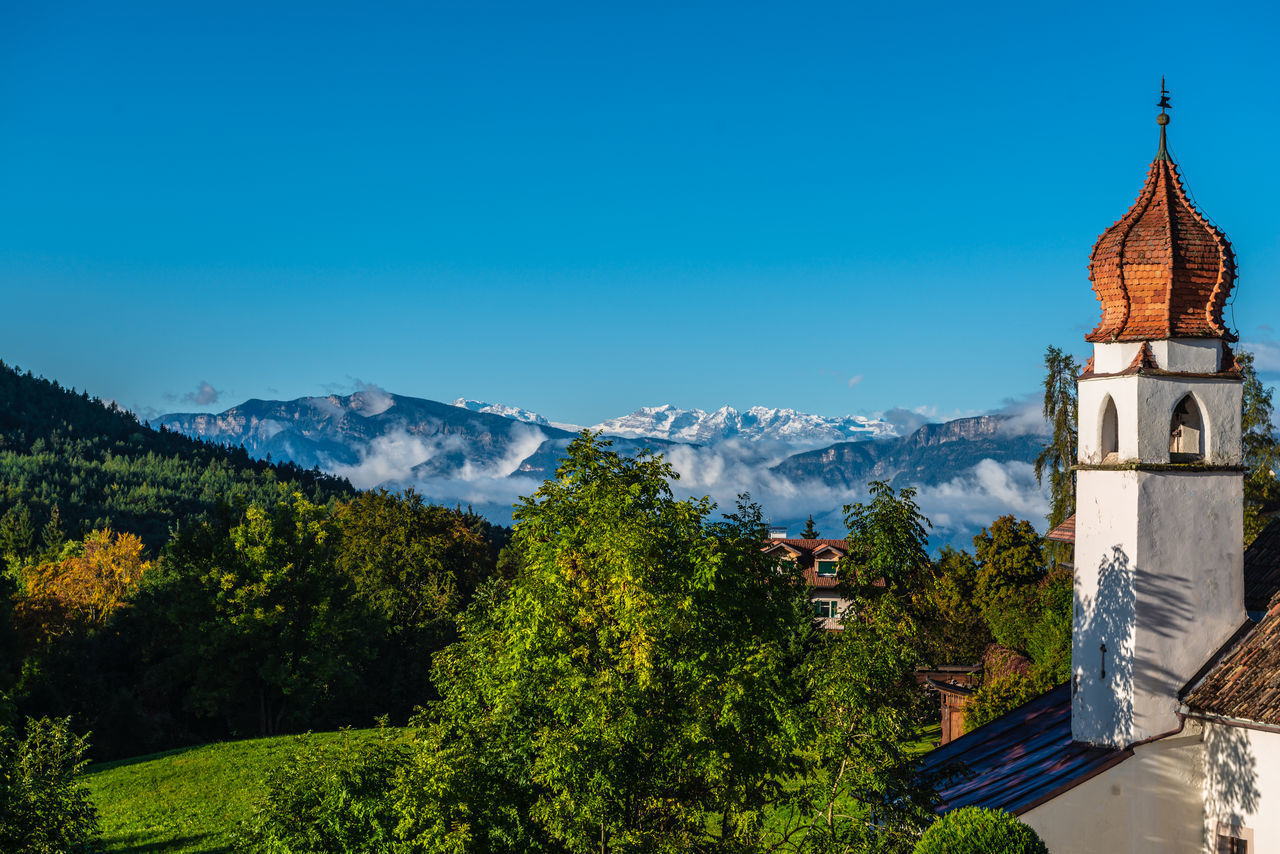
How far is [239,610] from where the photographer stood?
49.2m

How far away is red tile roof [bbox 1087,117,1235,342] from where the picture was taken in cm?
1812

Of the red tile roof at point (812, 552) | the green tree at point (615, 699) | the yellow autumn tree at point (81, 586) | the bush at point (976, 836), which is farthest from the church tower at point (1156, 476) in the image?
the red tile roof at point (812, 552)

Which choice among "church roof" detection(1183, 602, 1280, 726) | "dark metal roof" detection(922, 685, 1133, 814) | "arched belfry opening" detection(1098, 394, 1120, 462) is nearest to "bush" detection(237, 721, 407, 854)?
"dark metal roof" detection(922, 685, 1133, 814)

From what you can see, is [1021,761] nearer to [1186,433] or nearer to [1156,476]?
[1156,476]

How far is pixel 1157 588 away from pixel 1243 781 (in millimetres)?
3109

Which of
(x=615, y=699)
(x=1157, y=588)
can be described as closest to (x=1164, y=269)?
(x=1157, y=588)

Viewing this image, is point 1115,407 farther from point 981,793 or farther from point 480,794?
point 480,794

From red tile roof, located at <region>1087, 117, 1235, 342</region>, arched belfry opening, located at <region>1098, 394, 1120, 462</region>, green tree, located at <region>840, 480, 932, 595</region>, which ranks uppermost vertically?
red tile roof, located at <region>1087, 117, 1235, 342</region>

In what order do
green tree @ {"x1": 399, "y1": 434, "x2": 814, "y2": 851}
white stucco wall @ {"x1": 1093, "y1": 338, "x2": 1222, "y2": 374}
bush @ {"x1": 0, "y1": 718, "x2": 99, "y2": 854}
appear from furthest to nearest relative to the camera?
1. white stucco wall @ {"x1": 1093, "y1": 338, "x2": 1222, "y2": 374}
2. green tree @ {"x1": 399, "y1": 434, "x2": 814, "y2": 851}
3. bush @ {"x1": 0, "y1": 718, "x2": 99, "y2": 854}

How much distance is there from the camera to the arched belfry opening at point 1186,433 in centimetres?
1836

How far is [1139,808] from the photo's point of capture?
17156 millimetres

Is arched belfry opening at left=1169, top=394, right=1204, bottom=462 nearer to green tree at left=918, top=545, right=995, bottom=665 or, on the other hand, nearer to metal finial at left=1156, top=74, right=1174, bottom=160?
metal finial at left=1156, top=74, right=1174, bottom=160

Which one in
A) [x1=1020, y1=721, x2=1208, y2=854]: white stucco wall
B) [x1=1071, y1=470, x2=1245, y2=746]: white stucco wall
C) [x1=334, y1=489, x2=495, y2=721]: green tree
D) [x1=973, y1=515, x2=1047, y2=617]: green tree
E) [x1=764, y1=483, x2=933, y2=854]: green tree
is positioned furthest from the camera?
[x1=334, y1=489, x2=495, y2=721]: green tree

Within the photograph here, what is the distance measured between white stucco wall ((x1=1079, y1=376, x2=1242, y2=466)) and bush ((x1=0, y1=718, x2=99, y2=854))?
53.4 feet
